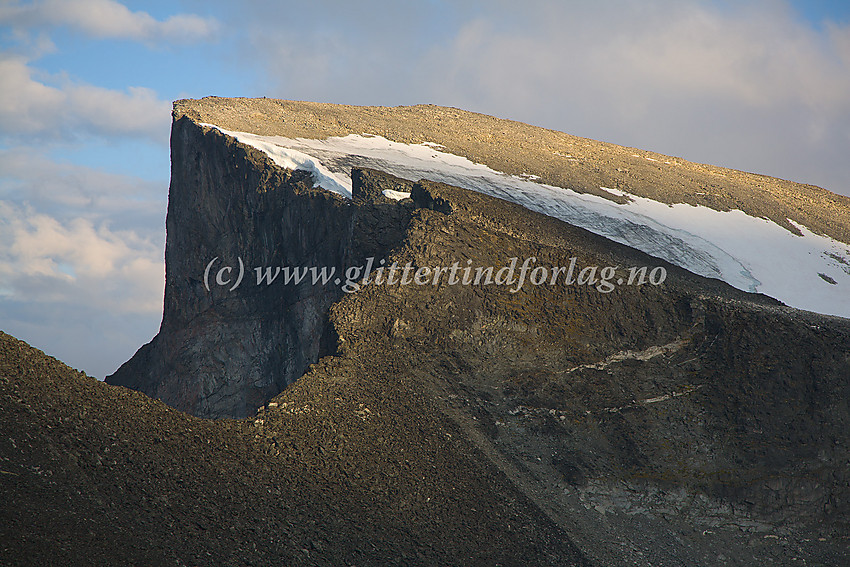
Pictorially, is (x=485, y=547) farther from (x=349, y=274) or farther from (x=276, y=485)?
(x=349, y=274)

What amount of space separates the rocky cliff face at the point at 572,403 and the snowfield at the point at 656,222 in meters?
7.46

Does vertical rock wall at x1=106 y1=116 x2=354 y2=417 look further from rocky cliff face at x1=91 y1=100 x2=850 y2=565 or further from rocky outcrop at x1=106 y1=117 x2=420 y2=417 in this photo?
rocky cliff face at x1=91 y1=100 x2=850 y2=565

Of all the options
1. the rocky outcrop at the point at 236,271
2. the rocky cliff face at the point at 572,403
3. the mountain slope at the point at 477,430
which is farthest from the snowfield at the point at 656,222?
the rocky cliff face at the point at 572,403

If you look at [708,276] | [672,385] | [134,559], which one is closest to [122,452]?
[134,559]

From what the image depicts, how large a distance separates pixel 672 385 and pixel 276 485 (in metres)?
10.9

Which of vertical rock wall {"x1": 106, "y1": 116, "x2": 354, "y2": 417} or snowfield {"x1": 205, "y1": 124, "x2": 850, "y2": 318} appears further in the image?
snowfield {"x1": 205, "y1": 124, "x2": 850, "y2": 318}

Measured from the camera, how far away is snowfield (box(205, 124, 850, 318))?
30984mm

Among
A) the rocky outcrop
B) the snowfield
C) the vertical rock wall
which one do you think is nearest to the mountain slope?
the rocky outcrop

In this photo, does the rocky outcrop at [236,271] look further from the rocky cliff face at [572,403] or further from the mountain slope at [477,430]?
the rocky cliff face at [572,403]

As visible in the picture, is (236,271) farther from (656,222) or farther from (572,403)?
(572,403)

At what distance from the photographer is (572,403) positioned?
1769 cm

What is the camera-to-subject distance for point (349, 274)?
22.5 m

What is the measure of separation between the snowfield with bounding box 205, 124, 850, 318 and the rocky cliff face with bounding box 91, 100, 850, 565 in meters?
7.46

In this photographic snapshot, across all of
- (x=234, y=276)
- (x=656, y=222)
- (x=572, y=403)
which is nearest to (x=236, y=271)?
(x=234, y=276)
